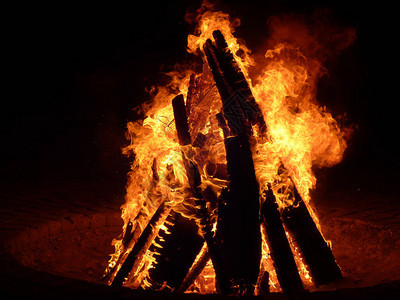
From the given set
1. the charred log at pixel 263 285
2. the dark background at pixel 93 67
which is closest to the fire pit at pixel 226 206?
the charred log at pixel 263 285

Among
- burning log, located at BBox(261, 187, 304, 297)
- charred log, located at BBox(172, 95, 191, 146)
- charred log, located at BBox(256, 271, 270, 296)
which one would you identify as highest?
charred log, located at BBox(172, 95, 191, 146)

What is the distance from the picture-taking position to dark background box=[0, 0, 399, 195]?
652 centimetres

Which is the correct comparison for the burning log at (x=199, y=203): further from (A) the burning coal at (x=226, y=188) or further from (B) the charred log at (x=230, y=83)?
(B) the charred log at (x=230, y=83)

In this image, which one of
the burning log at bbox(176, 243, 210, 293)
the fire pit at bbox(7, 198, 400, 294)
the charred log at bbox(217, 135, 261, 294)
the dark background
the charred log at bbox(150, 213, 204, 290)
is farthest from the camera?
the dark background

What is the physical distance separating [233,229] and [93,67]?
206 inches

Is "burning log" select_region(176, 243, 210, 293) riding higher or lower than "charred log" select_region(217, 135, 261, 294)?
lower

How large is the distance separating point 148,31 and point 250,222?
16.8 feet

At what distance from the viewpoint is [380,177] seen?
5.01 meters

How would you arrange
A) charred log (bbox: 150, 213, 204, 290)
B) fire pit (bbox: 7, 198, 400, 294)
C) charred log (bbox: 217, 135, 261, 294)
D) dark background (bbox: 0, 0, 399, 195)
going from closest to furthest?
charred log (bbox: 217, 135, 261, 294) < charred log (bbox: 150, 213, 204, 290) < fire pit (bbox: 7, 198, 400, 294) < dark background (bbox: 0, 0, 399, 195)

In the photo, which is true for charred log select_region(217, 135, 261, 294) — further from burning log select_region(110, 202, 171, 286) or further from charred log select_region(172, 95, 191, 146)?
burning log select_region(110, 202, 171, 286)

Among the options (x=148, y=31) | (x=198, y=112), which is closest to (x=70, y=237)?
(x=198, y=112)

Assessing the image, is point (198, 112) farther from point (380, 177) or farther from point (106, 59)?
point (106, 59)

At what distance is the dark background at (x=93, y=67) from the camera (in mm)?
6520

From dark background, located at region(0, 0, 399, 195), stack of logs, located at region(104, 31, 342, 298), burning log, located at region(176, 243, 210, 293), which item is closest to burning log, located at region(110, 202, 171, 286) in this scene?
stack of logs, located at region(104, 31, 342, 298)
